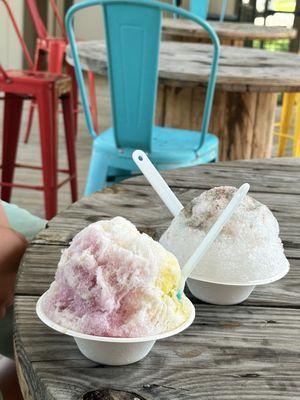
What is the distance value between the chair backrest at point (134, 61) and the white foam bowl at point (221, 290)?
149cm

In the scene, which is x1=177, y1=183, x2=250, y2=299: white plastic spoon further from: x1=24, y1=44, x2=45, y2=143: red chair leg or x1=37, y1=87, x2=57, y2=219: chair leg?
x1=24, y1=44, x2=45, y2=143: red chair leg

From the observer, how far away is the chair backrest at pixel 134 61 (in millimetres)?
2160

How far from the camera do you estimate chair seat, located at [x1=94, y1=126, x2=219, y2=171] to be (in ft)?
7.77

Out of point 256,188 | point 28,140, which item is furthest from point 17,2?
point 256,188

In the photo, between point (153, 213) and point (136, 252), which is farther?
point (153, 213)

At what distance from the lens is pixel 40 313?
615 mm

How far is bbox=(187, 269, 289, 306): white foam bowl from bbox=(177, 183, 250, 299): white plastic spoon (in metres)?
0.05

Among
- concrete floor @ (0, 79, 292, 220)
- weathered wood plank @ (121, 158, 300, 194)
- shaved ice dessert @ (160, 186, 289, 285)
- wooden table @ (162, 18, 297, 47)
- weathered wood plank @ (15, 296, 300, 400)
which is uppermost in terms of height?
shaved ice dessert @ (160, 186, 289, 285)

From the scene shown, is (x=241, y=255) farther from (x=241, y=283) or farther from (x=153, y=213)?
(x=153, y=213)

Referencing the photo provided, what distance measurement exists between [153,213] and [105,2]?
125 cm

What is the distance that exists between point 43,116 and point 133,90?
1.98ft

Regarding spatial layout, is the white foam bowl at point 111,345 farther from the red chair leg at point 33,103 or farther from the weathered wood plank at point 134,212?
the red chair leg at point 33,103

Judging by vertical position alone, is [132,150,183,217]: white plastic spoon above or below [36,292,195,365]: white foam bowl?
above

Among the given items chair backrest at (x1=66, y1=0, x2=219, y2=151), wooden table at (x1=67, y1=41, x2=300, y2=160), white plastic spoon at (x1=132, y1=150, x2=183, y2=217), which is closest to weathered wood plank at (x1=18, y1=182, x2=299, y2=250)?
white plastic spoon at (x1=132, y1=150, x2=183, y2=217)
